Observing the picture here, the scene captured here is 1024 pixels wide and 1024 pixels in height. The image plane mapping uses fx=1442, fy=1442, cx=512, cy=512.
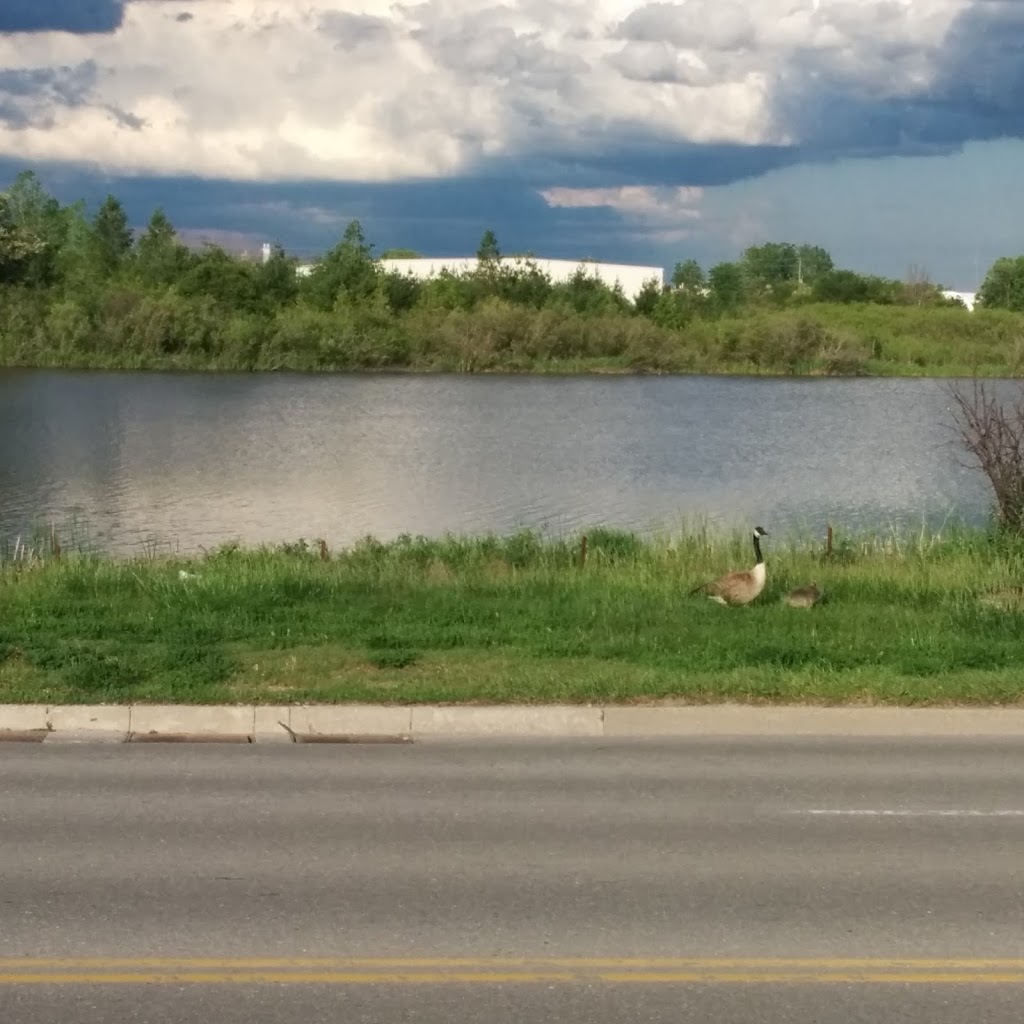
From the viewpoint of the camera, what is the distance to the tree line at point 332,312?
100000 millimetres

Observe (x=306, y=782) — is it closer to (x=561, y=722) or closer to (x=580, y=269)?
(x=561, y=722)

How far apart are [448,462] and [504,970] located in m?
37.6

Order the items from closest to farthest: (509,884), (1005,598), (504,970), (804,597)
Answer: (504,970)
(509,884)
(804,597)
(1005,598)

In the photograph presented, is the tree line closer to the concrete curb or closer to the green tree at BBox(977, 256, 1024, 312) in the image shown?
the green tree at BBox(977, 256, 1024, 312)

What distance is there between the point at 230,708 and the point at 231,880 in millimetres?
4082

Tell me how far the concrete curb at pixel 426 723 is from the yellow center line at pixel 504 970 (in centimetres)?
470

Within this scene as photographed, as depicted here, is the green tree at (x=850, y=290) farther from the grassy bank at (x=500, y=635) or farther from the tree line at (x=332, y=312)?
the grassy bank at (x=500, y=635)

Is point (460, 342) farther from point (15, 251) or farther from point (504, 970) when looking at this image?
point (504, 970)

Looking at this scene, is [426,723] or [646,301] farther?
[646,301]

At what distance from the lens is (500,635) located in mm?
13773

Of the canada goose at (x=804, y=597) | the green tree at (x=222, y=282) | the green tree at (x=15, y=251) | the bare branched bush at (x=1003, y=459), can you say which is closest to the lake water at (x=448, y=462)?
the bare branched bush at (x=1003, y=459)

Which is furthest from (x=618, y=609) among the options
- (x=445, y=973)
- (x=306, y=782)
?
(x=445, y=973)

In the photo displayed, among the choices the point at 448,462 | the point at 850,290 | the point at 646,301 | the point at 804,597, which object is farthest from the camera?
the point at 850,290

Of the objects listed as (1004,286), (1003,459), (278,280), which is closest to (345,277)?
(278,280)
